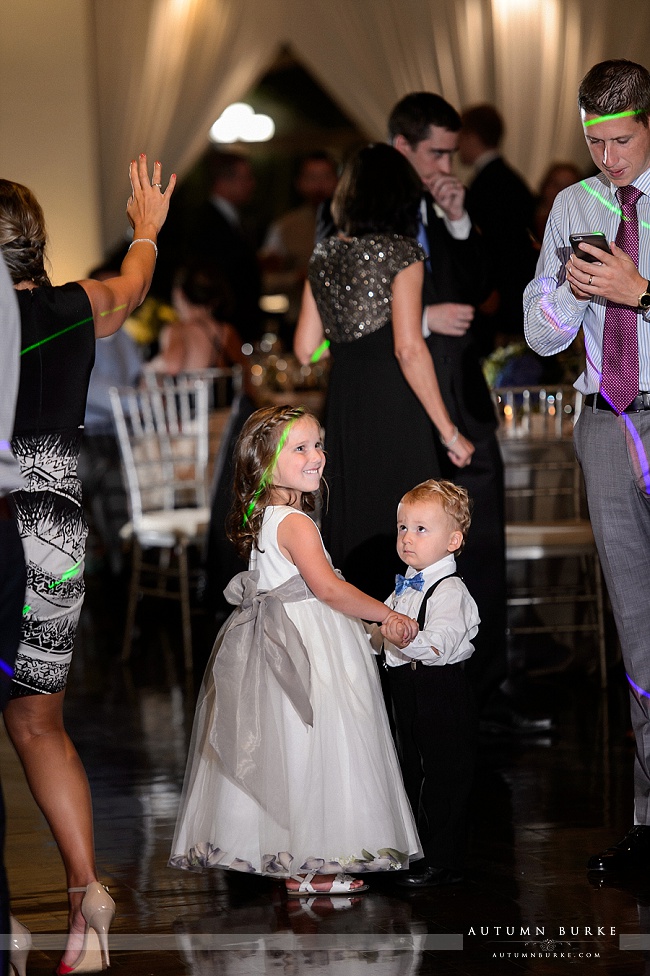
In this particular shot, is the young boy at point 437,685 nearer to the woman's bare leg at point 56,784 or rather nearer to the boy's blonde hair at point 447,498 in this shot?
the boy's blonde hair at point 447,498

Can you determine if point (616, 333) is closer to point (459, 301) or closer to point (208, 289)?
point (459, 301)

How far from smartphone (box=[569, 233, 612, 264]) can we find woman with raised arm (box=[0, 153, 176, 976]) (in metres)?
0.93

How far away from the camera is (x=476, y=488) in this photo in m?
3.98

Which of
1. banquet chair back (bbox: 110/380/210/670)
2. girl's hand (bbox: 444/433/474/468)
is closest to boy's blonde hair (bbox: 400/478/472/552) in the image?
girl's hand (bbox: 444/433/474/468)

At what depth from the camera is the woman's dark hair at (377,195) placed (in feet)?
11.6

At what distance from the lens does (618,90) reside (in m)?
2.71

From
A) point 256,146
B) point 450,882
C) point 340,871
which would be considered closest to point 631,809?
point 450,882

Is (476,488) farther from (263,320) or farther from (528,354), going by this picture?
(263,320)

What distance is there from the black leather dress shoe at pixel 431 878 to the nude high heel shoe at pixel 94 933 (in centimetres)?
70

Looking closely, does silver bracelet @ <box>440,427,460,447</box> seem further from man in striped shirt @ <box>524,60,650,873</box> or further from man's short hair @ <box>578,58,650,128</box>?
man's short hair @ <box>578,58,650,128</box>

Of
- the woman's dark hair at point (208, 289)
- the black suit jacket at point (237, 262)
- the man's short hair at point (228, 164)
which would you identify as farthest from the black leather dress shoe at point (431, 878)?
the man's short hair at point (228, 164)

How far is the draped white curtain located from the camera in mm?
8250

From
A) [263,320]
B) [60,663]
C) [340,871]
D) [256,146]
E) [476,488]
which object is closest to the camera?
[60,663]

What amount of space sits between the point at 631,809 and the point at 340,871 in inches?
38.2
